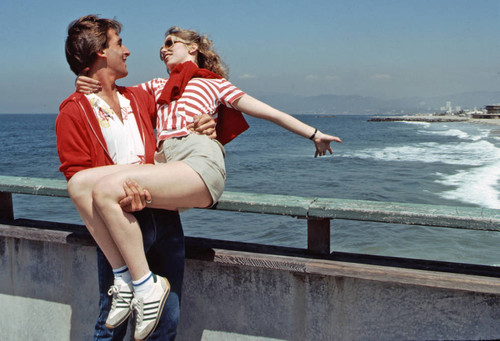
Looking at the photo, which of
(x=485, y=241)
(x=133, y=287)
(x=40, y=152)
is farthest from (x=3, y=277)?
(x=40, y=152)

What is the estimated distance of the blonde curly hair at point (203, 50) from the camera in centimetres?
268

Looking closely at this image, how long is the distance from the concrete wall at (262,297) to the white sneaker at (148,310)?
38 cm

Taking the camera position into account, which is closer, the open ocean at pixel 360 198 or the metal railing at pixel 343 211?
the metal railing at pixel 343 211

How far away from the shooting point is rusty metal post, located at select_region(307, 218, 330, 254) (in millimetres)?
2342

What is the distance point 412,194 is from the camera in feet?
47.3

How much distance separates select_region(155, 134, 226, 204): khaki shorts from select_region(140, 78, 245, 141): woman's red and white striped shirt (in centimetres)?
6

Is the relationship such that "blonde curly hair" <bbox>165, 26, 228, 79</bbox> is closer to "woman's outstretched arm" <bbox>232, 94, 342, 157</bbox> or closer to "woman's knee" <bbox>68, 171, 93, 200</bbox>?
"woman's outstretched arm" <bbox>232, 94, 342, 157</bbox>

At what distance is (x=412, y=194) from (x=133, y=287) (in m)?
13.3

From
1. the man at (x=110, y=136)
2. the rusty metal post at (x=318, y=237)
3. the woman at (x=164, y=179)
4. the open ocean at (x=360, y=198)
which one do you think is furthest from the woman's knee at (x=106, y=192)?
the open ocean at (x=360, y=198)

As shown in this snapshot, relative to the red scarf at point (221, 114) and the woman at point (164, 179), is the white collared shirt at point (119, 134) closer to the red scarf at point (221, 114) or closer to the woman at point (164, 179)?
the woman at point (164, 179)

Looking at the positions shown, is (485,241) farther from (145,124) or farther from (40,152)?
(40,152)

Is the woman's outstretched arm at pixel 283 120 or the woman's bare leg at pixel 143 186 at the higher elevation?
the woman's outstretched arm at pixel 283 120

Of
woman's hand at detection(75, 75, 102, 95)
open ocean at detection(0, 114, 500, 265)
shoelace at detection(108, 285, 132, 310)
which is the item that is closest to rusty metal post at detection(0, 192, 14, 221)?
woman's hand at detection(75, 75, 102, 95)

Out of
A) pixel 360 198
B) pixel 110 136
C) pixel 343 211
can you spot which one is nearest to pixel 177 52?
pixel 110 136
